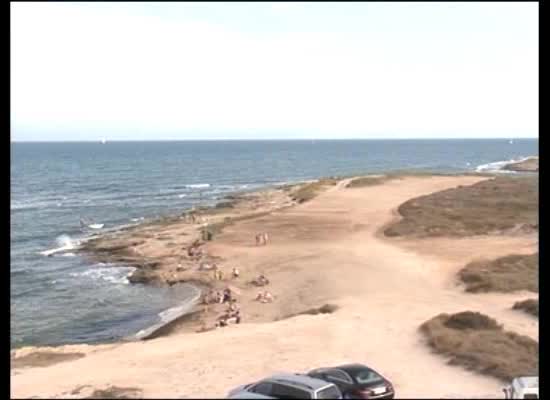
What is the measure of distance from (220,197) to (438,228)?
42.3 m

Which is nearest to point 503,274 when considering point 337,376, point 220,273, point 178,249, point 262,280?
point 262,280

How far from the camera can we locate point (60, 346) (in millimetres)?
27469

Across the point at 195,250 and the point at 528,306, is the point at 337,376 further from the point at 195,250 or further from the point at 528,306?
the point at 195,250

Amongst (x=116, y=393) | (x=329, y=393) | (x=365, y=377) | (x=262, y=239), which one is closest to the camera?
(x=329, y=393)

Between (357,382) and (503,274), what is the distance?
19446mm

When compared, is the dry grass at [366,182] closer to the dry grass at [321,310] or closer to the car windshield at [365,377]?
the dry grass at [321,310]

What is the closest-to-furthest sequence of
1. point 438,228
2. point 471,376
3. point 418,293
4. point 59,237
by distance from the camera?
point 471,376
point 418,293
point 438,228
point 59,237

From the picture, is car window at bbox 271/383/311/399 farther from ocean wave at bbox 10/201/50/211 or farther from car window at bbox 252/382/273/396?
ocean wave at bbox 10/201/50/211

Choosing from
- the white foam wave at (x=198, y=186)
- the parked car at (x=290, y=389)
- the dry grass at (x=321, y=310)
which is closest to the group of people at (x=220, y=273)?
the dry grass at (x=321, y=310)

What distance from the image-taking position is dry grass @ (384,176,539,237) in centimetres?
4894

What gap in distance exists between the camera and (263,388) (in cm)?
1421

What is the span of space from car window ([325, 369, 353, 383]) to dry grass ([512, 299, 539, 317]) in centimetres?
1248
